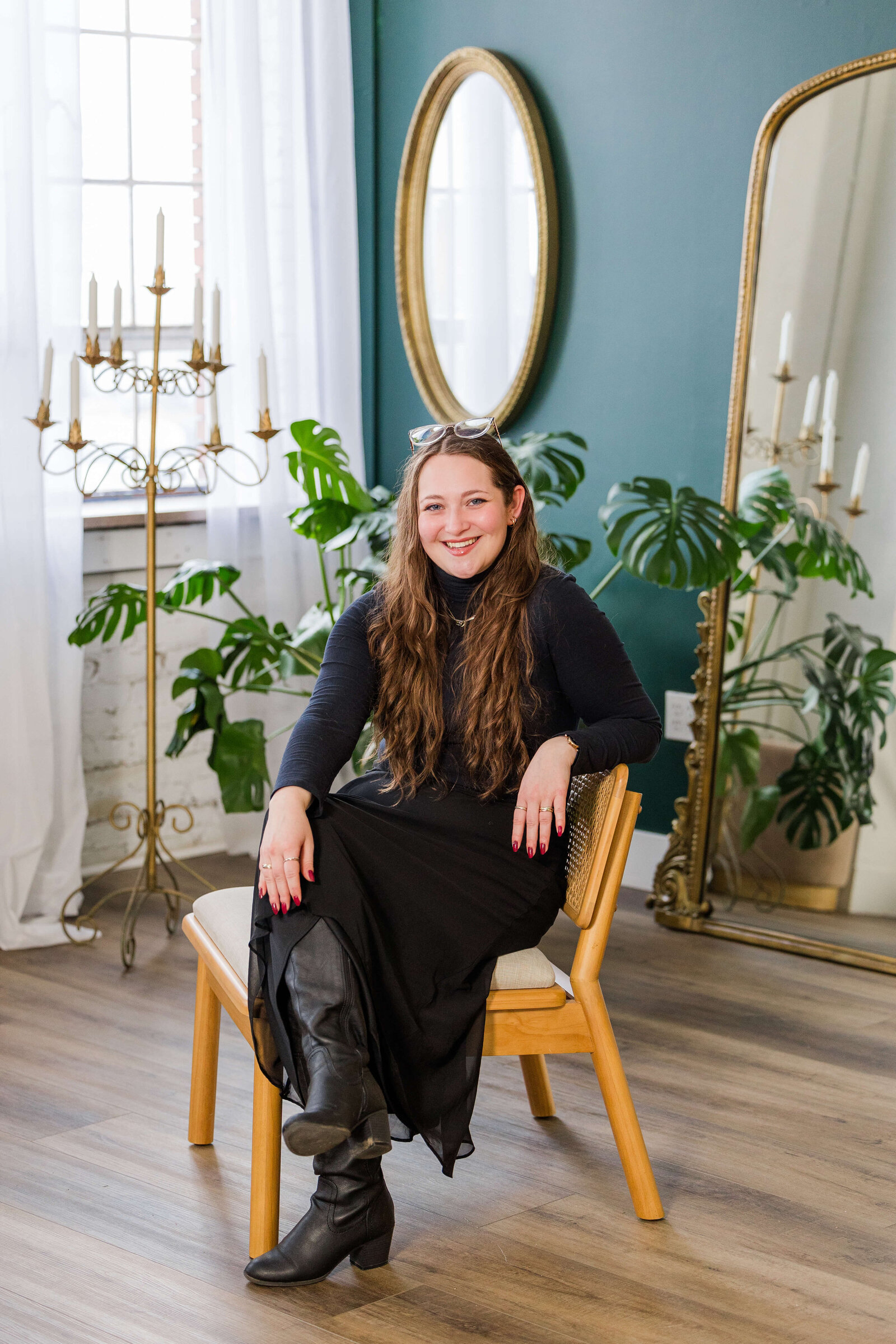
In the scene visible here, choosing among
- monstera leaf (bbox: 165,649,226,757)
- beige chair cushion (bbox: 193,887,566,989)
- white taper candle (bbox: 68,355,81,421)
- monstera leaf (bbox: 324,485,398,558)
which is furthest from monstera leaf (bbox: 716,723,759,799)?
white taper candle (bbox: 68,355,81,421)

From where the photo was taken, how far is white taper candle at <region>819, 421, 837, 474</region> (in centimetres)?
307

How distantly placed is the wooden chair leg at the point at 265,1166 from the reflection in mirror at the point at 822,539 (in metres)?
Result: 1.68

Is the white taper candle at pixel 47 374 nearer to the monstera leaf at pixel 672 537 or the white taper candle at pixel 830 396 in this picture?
the monstera leaf at pixel 672 537

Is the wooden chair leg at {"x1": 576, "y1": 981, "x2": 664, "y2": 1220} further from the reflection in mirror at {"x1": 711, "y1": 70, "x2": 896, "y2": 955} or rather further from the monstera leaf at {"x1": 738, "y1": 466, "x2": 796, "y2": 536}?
the monstera leaf at {"x1": 738, "y1": 466, "x2": 796, "y2": 536}

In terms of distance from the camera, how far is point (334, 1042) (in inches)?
69.2

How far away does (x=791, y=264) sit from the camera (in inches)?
122

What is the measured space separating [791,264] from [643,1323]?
2.24 meters

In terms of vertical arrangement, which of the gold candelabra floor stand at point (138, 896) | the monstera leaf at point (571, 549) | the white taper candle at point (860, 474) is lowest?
the gold candelabra floor stand at point (138, 896)

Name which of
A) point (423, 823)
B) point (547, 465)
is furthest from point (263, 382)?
point (423, 823)

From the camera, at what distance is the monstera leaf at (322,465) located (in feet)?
10.7

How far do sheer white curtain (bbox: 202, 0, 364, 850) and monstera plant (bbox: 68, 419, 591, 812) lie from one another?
443 mm

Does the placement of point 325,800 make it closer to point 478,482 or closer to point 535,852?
point 535,852

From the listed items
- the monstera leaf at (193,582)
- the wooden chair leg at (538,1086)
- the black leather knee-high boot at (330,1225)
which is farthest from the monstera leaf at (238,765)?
the black leather knee-high boot at (330,1225)

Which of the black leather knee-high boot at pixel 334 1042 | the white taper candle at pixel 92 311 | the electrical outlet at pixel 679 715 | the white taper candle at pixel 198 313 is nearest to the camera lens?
the black leather knee-high boot at pixel 334 1042
